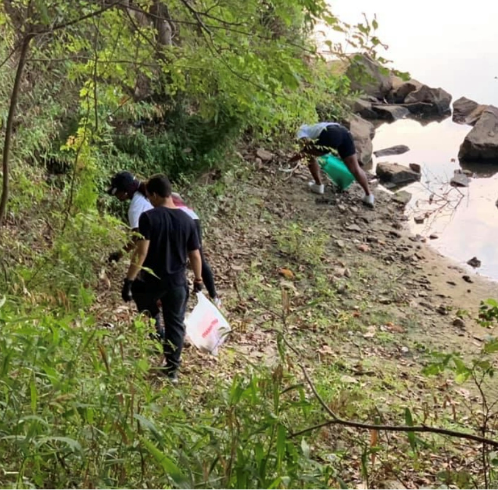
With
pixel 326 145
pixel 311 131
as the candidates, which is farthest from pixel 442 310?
pixel 311 131

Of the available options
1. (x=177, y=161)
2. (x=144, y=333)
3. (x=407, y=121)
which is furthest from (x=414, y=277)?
(x=407, y=121)

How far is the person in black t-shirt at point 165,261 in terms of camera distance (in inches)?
163

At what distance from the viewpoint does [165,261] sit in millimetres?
4199

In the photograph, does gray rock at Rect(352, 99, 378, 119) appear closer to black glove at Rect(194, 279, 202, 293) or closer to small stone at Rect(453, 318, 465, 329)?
small stone at Rect(453, 318, 465, 329)

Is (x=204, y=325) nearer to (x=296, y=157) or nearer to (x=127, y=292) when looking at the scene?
(x=127, y=292)

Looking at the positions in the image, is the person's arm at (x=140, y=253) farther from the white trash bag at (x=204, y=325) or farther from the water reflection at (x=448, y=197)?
the water reflection at (x=448, y=197)

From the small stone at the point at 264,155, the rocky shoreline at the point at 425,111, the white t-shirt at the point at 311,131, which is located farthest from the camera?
the rocky shoreline at the point at 425,111

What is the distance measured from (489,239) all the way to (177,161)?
17.2 ft

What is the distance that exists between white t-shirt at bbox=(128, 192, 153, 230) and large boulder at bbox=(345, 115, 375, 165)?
23.6ft

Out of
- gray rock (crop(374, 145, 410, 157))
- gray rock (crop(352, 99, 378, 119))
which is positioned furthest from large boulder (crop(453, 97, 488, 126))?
gray rock (crop(374, 145, 410, 157))

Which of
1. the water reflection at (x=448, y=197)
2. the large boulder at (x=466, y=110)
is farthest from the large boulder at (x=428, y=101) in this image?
the water reflection at (x=448, y=197)

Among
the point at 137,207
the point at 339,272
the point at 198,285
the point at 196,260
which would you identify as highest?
the point at 137,207

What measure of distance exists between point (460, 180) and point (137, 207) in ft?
27.1

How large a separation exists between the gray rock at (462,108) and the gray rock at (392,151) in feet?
10.2
